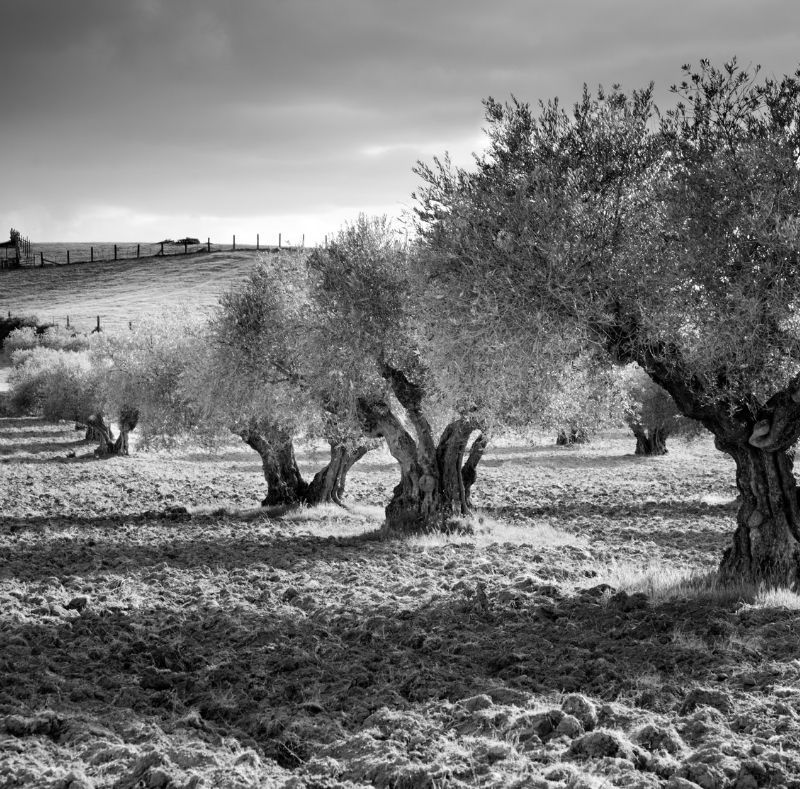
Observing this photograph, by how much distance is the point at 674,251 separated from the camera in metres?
10.5

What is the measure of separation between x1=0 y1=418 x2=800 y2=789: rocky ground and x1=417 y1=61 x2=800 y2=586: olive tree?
227 cm

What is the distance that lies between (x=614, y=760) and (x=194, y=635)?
19.2ft

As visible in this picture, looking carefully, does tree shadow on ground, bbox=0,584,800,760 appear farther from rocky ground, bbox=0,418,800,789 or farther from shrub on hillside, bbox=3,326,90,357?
shrub on hillside, bbox=3,326,90,357

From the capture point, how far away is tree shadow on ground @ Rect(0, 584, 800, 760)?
722 centimetres

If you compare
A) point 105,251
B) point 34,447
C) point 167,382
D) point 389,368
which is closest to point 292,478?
point 167,382

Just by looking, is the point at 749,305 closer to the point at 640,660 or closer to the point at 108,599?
the point at 640,660

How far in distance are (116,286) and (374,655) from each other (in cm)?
11817

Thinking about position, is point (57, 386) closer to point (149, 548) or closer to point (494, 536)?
point (149, 548)

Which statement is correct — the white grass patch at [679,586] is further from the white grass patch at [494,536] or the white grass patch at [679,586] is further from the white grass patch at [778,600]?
the white grass patch at [494,536]

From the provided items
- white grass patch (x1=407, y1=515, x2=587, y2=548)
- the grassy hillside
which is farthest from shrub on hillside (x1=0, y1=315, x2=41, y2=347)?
white grass patch (x1=407, y1=515, x2=587, y2=548)

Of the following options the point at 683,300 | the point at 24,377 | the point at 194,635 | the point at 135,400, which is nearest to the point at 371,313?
the point at 683,300

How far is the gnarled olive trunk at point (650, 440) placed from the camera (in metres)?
46.8

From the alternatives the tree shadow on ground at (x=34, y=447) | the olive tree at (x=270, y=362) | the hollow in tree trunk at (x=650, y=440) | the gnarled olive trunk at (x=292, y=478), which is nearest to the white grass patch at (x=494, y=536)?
the olive tree at (x=270, y=362)

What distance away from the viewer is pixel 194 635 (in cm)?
981
